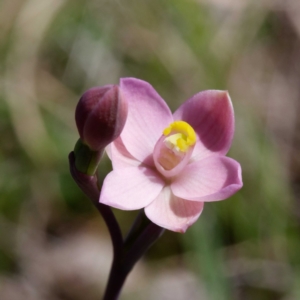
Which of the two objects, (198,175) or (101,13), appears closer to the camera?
(198,175)

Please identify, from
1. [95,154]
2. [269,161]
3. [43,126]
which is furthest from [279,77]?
[95,154]

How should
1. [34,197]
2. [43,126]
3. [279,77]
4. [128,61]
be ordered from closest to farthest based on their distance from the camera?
1. [34,197]
2. [43,126]
3. [128,61]
4. [279,77]

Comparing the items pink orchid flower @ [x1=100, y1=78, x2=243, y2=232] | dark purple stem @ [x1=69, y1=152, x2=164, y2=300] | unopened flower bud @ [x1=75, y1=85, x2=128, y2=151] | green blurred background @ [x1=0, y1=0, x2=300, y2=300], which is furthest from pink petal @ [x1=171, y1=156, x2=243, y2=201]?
green blurred background @ [x1=0, y1=0, x2=300, y2=300]

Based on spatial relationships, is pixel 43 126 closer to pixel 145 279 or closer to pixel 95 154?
pixel 145 279

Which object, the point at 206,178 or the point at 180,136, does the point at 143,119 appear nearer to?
the point at 180,136

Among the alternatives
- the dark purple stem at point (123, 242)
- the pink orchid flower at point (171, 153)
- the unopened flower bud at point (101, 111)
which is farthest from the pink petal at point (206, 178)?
the unopened flower bud at point (101, 111)

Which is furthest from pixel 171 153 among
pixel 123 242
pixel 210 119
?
pixel 123 242
